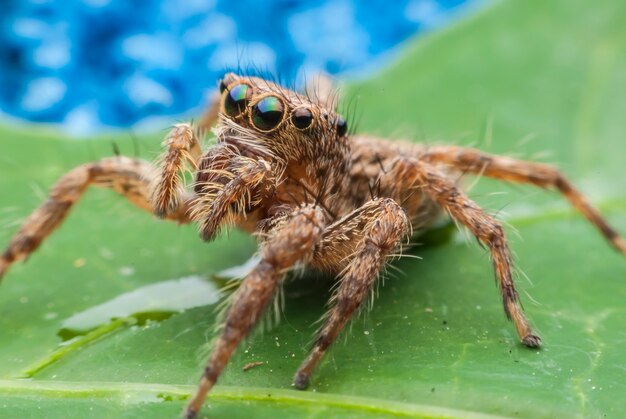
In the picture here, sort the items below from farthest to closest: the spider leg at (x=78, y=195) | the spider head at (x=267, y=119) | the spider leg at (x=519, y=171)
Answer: the spider leg at (x=519, y=171) < the spider leg at (x=78, y=195) < the spider head at (x=267, y=119)

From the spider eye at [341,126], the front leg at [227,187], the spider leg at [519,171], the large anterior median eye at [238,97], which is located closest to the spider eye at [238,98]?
the large anterior median eye at [238,97]

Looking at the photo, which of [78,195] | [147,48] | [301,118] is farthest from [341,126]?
[147,48]

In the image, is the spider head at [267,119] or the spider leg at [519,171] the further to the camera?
the spider leg at [519,171]

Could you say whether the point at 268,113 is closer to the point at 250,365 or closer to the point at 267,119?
the point at 267,119

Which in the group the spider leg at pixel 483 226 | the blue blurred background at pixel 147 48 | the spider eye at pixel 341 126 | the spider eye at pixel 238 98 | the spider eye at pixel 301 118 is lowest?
the spider leg at pixel 483 226

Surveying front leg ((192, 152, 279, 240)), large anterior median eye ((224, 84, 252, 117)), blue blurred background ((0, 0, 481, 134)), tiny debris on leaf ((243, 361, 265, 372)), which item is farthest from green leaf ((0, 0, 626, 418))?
blue blurred background ((0, 0, 481, 134))

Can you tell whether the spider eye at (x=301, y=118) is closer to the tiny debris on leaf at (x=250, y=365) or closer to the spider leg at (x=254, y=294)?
the spider leg at (x=254, y=294)

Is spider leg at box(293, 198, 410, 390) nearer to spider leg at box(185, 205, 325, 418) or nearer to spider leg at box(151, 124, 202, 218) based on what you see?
Answer: spider leg at box(185, 205, 325, 418)

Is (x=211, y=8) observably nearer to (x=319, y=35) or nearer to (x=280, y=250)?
(x=319, y=35)
